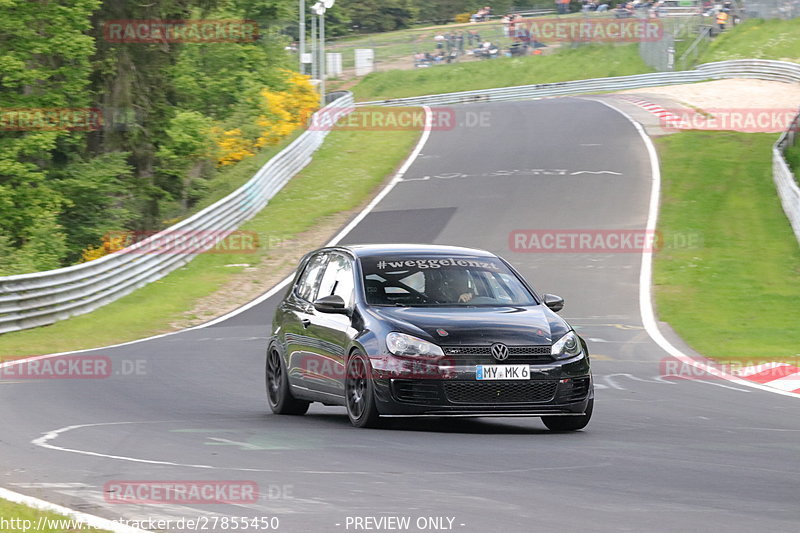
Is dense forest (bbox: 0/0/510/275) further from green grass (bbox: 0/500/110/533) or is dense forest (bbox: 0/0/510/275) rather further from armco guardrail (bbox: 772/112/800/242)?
green grass (bbox: 0/500/110/533)

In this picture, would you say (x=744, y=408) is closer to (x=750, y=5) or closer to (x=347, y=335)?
(x=347, y=335)

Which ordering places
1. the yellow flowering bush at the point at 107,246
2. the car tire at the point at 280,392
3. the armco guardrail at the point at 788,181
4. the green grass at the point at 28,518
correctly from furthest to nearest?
1. the yellow flowering bush at the point at 107,246
2. the armco guardrail at the point at 788,181
3. the car tire at the point at 280,392
4. the green grass at the point at 28,518

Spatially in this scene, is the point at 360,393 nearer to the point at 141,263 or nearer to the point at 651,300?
the point at 651,300

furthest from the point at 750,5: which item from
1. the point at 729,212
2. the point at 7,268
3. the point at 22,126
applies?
the point at 7,268

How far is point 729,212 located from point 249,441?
2398 cm

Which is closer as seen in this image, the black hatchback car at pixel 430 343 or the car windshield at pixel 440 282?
the black hatchback car at pixel 430 343

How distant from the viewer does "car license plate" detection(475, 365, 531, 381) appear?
988cm

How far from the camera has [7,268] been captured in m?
25.9

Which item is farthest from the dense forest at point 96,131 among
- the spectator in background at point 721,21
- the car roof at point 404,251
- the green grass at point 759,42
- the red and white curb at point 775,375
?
the spectator in background at point 721,21

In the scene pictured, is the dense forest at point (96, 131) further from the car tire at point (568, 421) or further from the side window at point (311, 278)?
the car tire at point (568, 421)

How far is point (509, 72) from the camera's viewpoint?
7500 centimetres

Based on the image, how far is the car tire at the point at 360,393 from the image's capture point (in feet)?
32.9

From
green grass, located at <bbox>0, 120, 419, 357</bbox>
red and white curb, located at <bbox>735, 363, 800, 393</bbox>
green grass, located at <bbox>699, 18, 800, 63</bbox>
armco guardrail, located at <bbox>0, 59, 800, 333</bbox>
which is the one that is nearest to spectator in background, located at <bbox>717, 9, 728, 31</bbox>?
green grass, located at <bbox>699, 18, 800, 63</bbox>

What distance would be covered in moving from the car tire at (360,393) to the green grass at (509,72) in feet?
205
